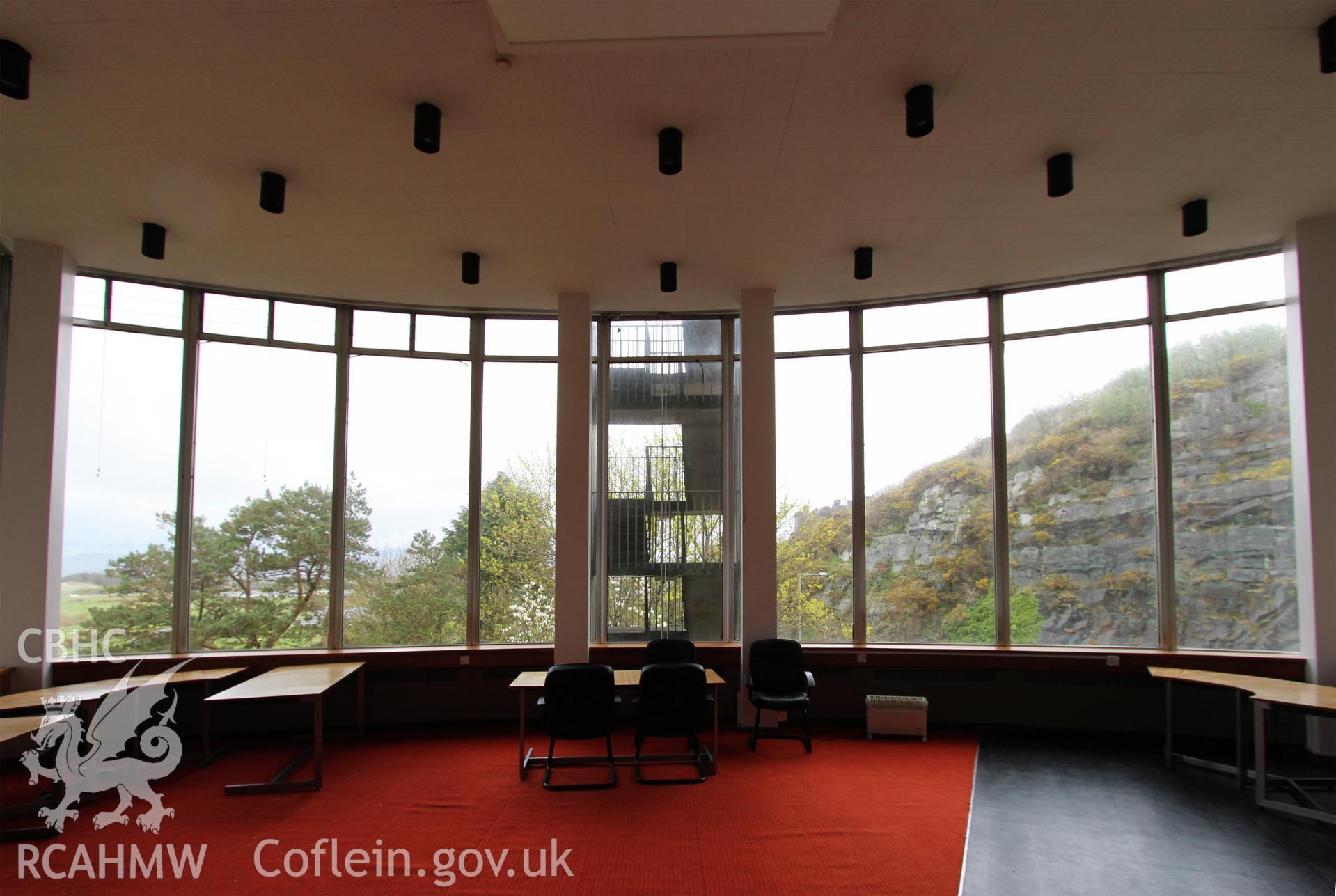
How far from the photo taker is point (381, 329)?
7113 mm

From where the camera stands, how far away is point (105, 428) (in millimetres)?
A: 6148

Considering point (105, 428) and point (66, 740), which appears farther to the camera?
point (105, 428)

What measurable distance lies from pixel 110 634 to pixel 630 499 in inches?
180

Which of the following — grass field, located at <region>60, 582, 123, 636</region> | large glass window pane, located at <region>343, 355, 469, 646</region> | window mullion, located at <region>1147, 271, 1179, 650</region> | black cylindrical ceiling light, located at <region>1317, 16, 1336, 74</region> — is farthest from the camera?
large glass window pane, located at <region>343, 355, 469, 646</region>

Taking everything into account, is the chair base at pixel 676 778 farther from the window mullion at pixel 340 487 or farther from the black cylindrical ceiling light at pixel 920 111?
the black cylindrical ceiling light at pixel 920 111

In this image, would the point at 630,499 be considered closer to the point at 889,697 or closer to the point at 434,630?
the point at 434,630

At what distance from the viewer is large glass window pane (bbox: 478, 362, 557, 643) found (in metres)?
7.07

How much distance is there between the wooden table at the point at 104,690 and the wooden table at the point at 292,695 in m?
0.32

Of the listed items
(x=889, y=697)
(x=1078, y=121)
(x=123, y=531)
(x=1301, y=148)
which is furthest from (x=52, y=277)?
(x=1301, y=148)

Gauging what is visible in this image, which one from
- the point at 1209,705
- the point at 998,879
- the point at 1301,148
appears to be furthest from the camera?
the point at 1209,705

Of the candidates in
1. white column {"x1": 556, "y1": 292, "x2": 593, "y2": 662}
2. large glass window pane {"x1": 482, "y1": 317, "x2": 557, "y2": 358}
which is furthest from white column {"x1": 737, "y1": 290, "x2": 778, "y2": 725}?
large glass window pane {"x1": 482, "y1": 317, "x2": 557, "y2": 358}

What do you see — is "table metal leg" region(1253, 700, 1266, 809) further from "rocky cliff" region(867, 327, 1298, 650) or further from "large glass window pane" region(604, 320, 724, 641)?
"large glass window pane" region(604, 320, 724, 641)

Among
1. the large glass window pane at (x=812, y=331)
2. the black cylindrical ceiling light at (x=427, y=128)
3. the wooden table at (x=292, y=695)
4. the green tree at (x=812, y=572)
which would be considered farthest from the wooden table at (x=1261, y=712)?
the wooden table at (x=292, y=695)

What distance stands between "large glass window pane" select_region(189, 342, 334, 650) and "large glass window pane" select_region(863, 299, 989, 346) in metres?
5.34
